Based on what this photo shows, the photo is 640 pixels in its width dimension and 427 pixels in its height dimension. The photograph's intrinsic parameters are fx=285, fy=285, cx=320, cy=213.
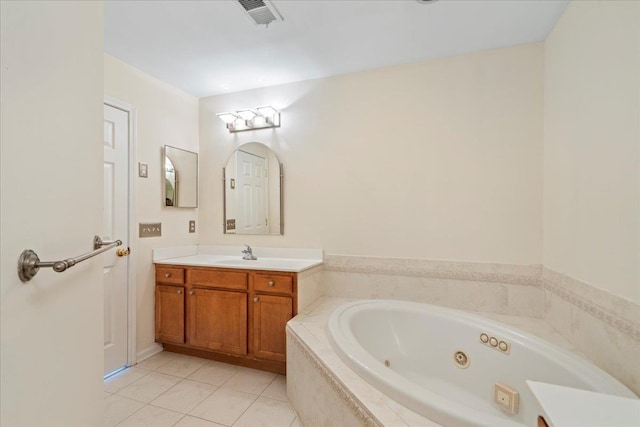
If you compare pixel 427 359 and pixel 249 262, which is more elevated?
pixel 249 262

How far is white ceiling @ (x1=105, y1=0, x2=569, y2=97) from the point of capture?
5.47 ft

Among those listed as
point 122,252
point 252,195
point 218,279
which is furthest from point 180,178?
point 218,279

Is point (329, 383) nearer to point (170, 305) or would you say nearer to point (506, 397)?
point (506, 397)

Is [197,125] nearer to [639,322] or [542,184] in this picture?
[542,184]

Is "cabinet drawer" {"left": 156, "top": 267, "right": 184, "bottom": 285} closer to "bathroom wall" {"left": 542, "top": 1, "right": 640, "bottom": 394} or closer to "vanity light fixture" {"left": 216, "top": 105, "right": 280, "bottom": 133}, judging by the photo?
"vanity light fixture" {"left": 216, "top": 105, "right": 280, "bottom": 133}

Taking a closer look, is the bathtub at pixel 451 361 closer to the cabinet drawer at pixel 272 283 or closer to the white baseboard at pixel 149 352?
the cabinet drawer at pixel 272 283

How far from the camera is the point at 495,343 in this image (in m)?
1.61

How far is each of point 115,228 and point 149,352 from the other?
110 cm

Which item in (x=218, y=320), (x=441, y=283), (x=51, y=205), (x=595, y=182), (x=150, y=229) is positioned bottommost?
(x=218, y=320)

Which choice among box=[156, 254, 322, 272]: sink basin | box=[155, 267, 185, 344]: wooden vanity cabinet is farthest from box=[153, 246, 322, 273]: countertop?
box=[155, 267, 185, 344]: wooden vanity cabinet

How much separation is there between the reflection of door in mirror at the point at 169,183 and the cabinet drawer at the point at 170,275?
0.58 meters

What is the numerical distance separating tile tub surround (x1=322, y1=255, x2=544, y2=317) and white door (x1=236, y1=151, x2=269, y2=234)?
749 millimetres

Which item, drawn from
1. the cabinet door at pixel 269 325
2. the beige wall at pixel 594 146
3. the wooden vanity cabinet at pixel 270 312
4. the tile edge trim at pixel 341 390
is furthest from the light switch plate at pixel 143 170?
the beige wall at pixel 594 146

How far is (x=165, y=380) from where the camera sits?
2061 mm
